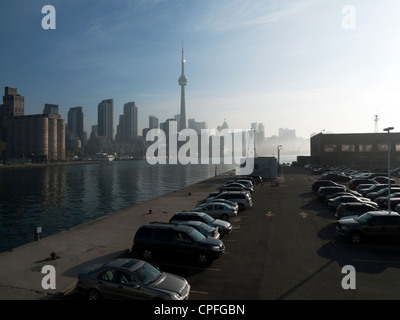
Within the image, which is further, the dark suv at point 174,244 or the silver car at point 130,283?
the dark suv at point 174,244

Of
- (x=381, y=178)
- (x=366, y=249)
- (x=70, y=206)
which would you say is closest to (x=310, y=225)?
(x=366, y=249)

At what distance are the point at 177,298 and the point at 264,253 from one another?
24.3ft

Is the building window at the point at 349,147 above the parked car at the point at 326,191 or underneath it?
above

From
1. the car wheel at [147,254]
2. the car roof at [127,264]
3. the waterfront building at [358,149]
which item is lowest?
the car wheel at [147,254]

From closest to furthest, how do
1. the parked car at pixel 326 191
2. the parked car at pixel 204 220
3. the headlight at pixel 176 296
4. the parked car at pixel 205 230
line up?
the headlight at pixel 176 296
the parked car at pixel 205 230
the parked car at pixel 204 220
the parked car at pixel 326 191

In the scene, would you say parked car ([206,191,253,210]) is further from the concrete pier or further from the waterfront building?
the waterfront building

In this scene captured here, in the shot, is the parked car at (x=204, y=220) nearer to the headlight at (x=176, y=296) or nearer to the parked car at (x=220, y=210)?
the parked car at (x=220, y=210)

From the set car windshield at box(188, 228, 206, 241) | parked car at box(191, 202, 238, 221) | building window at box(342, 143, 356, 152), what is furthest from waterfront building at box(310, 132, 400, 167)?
car windshield at box(188, 228, 206, 241)

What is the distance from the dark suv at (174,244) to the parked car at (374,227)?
26.7 ft

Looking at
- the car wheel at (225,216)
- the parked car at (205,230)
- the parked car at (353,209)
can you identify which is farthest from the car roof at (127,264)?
the parked car at (353,209)

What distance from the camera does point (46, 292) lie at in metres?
11.8

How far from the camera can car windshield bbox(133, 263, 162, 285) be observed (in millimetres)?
10328

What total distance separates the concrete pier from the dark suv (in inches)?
80.3

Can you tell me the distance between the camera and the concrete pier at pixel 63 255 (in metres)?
12.1
